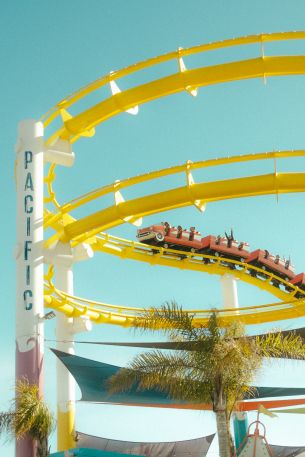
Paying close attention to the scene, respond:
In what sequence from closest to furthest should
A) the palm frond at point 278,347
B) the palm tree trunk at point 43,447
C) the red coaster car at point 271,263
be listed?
the palm frond at point 278,347 < the palm tree trunk at point 43,447 < the red coaster car at point 271,263

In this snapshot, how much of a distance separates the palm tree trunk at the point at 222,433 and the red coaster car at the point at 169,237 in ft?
44.1

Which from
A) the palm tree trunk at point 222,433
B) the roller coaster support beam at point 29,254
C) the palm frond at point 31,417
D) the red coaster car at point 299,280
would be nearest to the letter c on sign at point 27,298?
the roller coaster support beam at point 29,254

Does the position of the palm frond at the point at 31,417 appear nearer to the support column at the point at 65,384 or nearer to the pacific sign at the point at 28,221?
the pacific sign at the point at 28,221

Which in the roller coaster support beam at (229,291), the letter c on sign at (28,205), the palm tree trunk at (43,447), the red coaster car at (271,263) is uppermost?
the red coaster car at (271,263)

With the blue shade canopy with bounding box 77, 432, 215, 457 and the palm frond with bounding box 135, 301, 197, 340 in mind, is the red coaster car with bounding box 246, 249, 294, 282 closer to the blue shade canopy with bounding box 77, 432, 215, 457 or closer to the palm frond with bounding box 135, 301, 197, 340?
the blue shade canopy with bounding box 77, 432, 215, 457

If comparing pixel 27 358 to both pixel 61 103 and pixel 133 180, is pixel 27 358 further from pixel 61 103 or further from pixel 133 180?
pixel 61 103

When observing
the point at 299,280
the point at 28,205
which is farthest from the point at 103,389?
the point at 299,280

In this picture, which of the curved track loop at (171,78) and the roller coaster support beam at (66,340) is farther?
the roller coaster support beam at (66,340)

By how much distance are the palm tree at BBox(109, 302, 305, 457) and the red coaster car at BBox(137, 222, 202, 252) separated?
41.4ft

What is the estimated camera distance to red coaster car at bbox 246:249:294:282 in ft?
91.3

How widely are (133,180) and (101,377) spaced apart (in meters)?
6.11

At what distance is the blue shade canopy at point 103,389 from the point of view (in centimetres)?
→ 1891

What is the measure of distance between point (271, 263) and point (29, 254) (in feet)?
45.9

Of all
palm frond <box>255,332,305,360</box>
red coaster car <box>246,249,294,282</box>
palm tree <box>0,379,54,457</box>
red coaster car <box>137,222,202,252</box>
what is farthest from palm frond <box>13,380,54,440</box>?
red coaster car <box>246,249,294,282</box>
